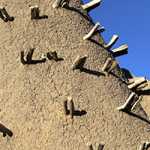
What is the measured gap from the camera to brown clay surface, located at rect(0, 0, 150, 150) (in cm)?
454

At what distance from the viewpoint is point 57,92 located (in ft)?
16.3

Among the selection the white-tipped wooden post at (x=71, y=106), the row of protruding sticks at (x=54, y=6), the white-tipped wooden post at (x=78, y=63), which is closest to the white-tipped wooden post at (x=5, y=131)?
the white-tipped wooden post at (x=71, y=106)

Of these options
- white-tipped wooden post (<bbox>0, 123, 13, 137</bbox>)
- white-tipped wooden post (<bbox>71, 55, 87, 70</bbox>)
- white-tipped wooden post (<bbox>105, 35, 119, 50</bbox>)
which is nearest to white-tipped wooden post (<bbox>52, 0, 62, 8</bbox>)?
white-tipped wooden post (<bbox>105, 35, 119, 50</bbox>)

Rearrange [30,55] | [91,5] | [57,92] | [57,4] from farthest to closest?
[91,5], [57,4], [30,55], [57,92]

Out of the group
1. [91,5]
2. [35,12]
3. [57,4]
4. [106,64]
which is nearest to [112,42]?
[106,64]

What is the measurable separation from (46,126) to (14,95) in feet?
3.33

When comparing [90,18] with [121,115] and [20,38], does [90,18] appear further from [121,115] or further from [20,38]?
[121,115]

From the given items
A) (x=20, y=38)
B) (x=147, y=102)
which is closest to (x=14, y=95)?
(x=20, y=38)

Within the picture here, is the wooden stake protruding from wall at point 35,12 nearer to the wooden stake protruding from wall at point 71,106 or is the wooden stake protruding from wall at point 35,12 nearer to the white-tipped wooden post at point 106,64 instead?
the white-tipped wooden post at point 106,64

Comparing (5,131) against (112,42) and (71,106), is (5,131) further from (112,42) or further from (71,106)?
(112,42)

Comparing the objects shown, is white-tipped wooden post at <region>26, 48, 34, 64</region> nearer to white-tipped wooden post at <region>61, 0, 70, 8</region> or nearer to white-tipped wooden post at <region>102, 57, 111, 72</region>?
white-tipped wooden post at <region>102, 57, 111, 72</region>

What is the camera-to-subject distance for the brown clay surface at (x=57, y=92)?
14.9 feet

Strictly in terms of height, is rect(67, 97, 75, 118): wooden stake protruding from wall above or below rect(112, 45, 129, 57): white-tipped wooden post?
below

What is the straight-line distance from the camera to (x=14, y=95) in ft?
16.4
